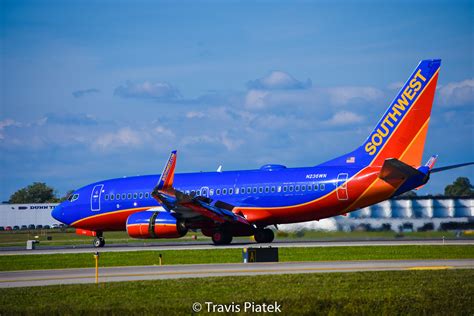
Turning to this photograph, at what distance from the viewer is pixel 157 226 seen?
164 ft

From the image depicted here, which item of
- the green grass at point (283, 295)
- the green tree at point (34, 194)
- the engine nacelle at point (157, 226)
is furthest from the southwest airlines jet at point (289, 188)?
the green tree at point (34, 194)

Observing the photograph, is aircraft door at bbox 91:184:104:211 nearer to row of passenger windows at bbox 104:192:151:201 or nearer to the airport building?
row of passenger windows at bbox 104:192:151:201

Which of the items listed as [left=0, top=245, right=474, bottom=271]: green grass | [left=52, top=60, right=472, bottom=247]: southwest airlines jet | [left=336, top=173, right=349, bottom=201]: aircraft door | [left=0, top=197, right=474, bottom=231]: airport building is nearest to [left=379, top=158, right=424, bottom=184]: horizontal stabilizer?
[left=52, top=60, right=472, bottom=247]: southwest airlines jet

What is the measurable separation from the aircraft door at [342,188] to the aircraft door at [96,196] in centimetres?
1759

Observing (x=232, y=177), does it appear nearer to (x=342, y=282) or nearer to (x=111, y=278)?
(x=111, y=278)

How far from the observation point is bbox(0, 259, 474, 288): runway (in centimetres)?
3100

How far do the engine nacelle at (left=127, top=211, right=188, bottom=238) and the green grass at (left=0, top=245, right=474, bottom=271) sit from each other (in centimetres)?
354

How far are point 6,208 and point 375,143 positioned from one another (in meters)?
85.5

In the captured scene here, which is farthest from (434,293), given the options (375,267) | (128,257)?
(128,257)

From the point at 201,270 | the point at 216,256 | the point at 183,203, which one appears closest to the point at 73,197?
the point at 183,203

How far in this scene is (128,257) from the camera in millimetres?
42875

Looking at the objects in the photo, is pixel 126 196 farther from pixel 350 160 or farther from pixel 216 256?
pixel 216 256

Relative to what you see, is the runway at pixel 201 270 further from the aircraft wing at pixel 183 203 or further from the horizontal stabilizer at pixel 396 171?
the aircraft wing at pixel 183 203

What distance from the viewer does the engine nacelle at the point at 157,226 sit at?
A: 49750 millimetres
